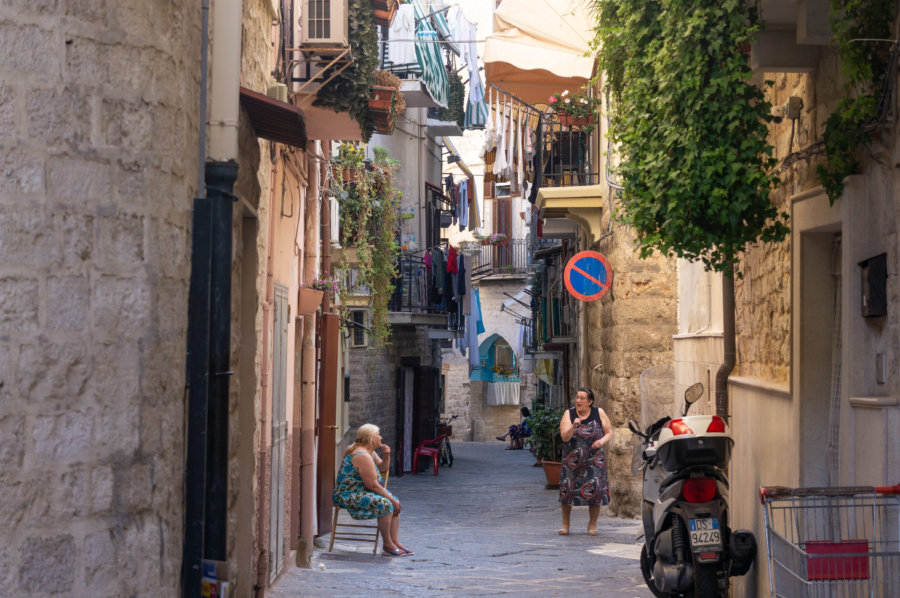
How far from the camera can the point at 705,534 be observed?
7.49 metres

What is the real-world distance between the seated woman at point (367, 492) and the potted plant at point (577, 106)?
323 inches

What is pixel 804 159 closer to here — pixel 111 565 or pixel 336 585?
pixel 111 565

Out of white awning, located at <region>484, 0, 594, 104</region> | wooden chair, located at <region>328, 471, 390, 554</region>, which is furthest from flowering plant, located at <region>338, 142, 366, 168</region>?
wooden chair, located at <region>328, 471, 390, 554</region>

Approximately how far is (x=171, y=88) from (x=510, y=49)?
34.6 ft

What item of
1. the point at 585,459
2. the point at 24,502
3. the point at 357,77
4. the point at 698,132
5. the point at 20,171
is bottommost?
the point at 585,459

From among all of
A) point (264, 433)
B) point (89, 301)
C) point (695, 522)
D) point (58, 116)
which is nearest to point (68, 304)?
point (89, 301)

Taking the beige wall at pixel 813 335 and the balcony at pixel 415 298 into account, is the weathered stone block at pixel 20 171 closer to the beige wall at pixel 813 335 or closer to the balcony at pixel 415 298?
the beige wall at pixel 813 335

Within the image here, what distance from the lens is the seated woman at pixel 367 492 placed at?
11695 mm

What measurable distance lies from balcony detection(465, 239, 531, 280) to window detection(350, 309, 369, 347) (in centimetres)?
2215

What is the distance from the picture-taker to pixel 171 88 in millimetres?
4672

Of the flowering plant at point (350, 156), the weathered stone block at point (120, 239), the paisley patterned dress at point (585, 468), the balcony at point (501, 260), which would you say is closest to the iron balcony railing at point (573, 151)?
the flowering plant at point (350, 156)

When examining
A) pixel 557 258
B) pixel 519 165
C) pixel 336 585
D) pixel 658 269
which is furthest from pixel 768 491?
pixel 557 258

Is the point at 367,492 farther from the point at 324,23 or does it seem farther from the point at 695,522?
the point at 695,522

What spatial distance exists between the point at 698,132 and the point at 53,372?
354cm
